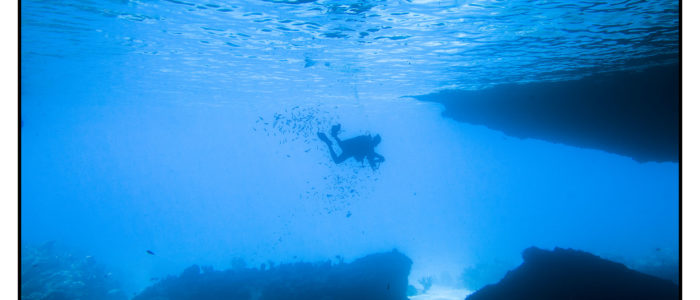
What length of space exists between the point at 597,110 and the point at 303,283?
57.6 ft

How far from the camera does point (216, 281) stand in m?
15.9

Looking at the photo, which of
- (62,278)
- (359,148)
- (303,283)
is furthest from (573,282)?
(62,278)

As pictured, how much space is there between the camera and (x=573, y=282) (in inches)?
434

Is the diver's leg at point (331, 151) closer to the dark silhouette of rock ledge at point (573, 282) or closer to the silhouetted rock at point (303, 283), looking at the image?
the silhouetted rock at point (303, 283)

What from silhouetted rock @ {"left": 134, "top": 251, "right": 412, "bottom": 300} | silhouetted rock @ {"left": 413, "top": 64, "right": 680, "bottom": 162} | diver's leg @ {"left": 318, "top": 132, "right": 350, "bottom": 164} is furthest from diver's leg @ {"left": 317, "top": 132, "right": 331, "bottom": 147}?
silhouetted rock @ {"left": 413, "top": 64, "right": 680, "bottom": 162}

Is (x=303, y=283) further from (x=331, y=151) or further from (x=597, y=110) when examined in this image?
(x=597, y=110)

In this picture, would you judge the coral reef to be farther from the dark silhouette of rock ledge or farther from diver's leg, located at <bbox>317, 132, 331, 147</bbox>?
the dark silhouette of rock ledge

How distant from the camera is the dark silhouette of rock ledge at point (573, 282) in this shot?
10289mm

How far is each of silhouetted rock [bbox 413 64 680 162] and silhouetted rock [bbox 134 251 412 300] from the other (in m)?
11.4

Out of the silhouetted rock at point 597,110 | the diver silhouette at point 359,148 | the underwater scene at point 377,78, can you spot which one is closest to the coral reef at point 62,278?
the underwater scene at point 377,78

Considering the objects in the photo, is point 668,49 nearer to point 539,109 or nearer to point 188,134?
point 539,109

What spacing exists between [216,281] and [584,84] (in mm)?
21163

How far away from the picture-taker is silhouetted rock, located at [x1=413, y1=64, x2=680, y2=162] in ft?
48.7
